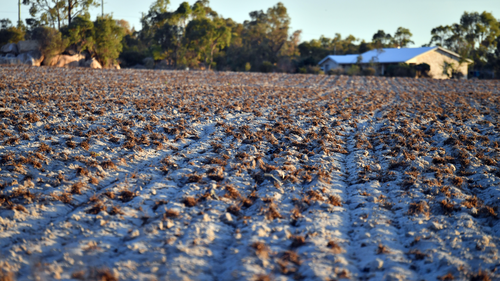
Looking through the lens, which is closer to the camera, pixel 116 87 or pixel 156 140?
pixel 156 140

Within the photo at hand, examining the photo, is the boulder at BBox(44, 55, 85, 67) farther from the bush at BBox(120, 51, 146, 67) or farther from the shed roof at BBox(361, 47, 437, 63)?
the shed roof at BBox(361, 47, 437, 63)

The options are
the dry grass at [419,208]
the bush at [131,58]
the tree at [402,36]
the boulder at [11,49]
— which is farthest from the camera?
the tree at [402,36]

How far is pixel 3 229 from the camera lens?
3922 millimetres

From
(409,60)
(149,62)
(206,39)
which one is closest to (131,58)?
(149,62)

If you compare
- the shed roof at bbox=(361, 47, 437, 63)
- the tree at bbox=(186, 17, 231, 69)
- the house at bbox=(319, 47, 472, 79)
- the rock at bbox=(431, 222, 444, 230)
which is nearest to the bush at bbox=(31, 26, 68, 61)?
Answer: the tree at bbox=(186, 17, 231, 69)

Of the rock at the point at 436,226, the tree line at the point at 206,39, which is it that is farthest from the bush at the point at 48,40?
the rock at the point at 436,226

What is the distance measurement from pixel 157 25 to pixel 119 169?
47.7m

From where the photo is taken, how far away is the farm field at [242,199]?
351 cm

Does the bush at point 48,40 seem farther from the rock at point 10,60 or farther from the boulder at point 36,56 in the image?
the rock at point 10,60

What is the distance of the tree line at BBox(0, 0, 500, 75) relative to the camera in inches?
1469

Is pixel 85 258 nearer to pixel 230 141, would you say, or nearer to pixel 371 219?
pixel 371 219

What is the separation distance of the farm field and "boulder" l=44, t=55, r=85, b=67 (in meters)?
26.7

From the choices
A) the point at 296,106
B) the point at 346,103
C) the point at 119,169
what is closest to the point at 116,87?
the point at 296,106

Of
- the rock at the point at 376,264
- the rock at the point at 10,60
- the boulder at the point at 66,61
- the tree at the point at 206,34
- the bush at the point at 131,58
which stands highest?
the tree at the point at 206,34
